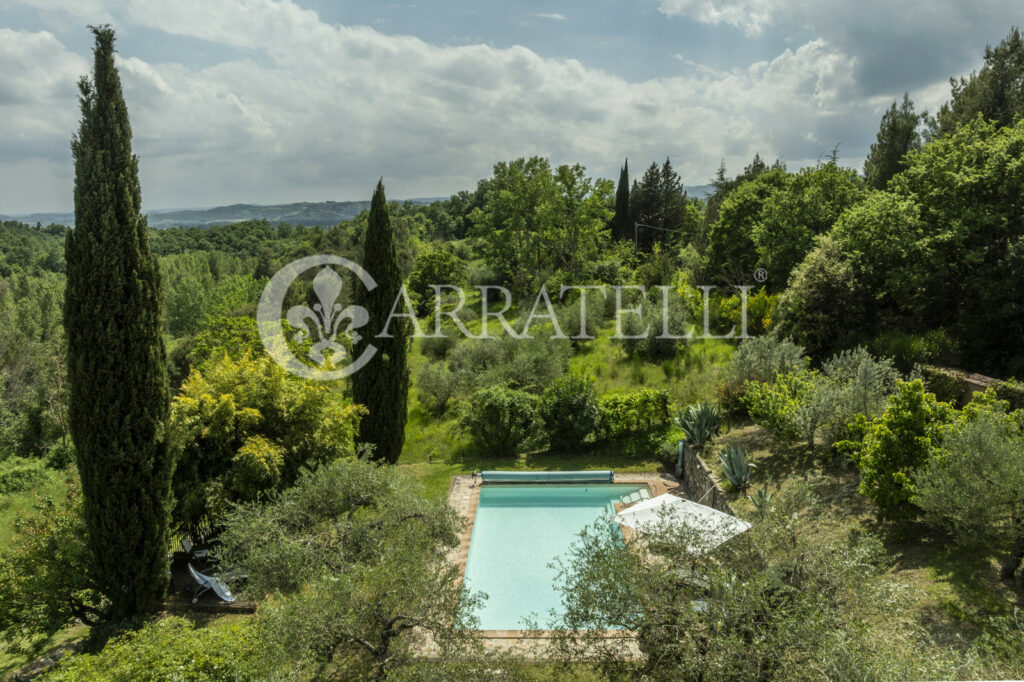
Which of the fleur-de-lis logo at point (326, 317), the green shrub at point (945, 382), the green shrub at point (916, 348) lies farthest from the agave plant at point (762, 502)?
the fleur-de-lis logo at point (326, 317)

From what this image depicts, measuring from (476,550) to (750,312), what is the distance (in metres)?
13.7

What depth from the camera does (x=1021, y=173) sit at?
12383 mm

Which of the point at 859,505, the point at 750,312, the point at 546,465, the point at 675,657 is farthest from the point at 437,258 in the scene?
the point at 675,657

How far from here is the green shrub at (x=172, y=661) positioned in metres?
4.23

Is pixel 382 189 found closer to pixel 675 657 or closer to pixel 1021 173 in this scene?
pixel 675 657

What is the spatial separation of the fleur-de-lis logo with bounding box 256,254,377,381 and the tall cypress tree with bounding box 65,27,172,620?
3.11 metres

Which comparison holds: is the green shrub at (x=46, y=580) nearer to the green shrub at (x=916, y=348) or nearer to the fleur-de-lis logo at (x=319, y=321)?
the fleur-de-lis logo at (x=319, y=321)

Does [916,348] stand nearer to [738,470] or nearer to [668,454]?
[668,454]

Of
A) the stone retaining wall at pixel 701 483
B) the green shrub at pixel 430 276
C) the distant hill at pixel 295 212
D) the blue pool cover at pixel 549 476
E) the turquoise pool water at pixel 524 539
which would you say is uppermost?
the distant hill at pixel 295 212

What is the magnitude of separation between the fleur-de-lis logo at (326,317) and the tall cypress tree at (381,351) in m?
0.54

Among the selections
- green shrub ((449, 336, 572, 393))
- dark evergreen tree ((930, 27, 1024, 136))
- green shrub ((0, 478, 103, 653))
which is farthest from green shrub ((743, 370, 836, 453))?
dark evergreen tree ((930, 27, 1024, 136))

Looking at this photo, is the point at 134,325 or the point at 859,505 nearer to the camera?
the point at 134,325

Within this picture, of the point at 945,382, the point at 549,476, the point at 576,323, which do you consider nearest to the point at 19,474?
the point at 549,476

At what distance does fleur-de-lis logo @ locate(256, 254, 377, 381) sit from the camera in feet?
41.3
